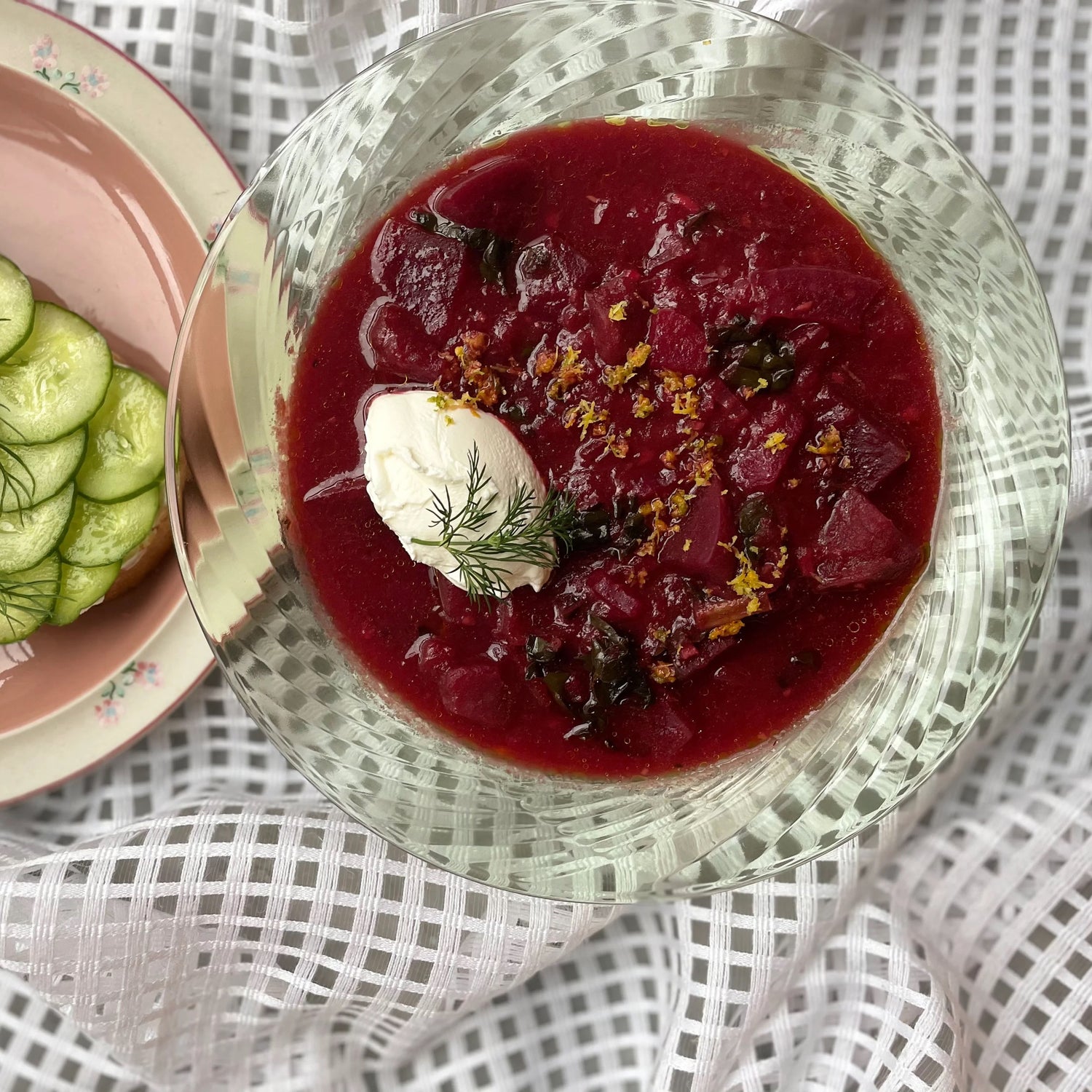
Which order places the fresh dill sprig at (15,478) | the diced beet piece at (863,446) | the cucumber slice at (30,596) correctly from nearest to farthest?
the diced beet piece at (863,446) → the fresh dill sprig at (15,478) → the cucumber slice at (30,596)

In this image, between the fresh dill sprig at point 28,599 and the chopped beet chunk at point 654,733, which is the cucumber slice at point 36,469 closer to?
the fresh dill sprig at point 28,599

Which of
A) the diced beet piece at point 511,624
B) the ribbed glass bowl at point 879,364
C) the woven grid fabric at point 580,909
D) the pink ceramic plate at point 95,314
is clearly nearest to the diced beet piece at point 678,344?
the ribbed glass bowl at point 879,364

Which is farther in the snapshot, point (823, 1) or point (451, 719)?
point (823, 1)

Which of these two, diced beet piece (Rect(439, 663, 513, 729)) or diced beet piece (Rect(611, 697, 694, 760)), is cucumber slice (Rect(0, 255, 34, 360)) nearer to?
diced beet piece (Rect(439, 663, 513, 729))

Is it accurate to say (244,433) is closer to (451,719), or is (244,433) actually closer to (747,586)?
(451,719)

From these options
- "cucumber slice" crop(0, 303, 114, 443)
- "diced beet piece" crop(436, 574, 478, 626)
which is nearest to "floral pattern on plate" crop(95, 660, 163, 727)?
"cucumber slice" crop(0, 303, 114, 443)

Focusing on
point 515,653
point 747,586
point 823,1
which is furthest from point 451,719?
point 823,1
